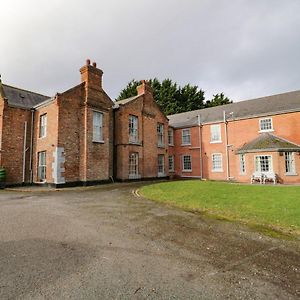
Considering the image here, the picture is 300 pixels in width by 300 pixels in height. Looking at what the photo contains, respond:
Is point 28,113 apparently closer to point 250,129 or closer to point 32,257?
point 32,257

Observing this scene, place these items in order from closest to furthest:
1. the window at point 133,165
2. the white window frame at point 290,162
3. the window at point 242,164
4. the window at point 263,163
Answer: the white window frame at point 290,162, the window at point 263,163, the window at point 133,165, the window at point 242,164

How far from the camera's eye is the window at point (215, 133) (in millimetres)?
27609

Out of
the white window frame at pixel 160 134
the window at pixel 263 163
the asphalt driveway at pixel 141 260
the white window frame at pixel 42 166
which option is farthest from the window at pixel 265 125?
the white window frame at pixel 42 166

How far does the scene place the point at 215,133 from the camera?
2781cm

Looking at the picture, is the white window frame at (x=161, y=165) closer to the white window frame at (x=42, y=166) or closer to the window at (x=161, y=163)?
the window at (x=161, y=163)

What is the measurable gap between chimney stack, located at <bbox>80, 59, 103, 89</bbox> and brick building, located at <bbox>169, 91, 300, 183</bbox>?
13.5 m

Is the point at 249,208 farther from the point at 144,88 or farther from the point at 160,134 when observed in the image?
the point at 144,88

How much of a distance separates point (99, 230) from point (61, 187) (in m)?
11.8

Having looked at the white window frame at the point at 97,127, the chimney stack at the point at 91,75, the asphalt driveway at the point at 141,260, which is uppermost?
the chimney stack at the point at 91,75

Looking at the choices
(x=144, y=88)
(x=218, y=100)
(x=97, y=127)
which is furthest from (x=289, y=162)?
→ (x=218, y=100)

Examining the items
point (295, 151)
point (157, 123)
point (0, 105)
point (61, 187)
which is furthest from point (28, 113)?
point (295, 151)

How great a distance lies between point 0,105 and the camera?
19047 mm

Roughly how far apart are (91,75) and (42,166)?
8865mm

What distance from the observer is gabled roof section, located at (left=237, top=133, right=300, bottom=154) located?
2134 cm
